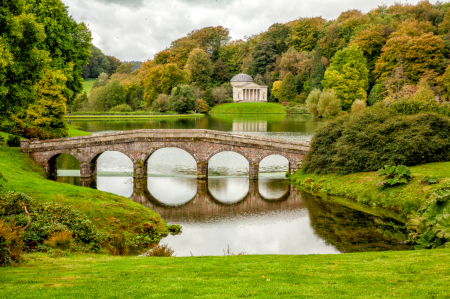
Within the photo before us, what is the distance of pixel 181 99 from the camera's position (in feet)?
329

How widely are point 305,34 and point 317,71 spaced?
90.8ft

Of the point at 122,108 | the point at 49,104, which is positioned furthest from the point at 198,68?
the point at 49,104

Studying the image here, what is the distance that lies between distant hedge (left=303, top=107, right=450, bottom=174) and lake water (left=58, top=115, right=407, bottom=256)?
410 centimetres

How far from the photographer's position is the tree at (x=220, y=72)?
136 meters

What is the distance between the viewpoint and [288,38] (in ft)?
422

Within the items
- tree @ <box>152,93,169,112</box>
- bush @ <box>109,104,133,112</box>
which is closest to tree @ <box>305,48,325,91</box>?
tree @ <box>152,93,169,112</box>

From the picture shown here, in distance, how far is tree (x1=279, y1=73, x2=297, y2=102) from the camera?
113000mm

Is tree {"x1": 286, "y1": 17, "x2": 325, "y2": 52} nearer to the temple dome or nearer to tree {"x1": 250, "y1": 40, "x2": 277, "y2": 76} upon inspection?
tree {"x1": 250, "y1": 40, "x2": 277, "y2": 76}

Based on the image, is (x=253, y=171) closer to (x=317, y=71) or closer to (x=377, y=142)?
(x=377, y=142)

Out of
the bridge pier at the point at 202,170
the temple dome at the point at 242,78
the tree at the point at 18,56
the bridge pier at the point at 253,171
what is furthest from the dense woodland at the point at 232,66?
the bridge pier at the point at 202,170

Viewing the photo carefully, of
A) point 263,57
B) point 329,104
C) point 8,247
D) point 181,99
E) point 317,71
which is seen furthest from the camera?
point 263,57

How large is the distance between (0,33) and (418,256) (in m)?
21.9

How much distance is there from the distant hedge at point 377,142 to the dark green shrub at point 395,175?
235 centimetres

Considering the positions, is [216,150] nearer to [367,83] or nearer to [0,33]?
[0,33]
